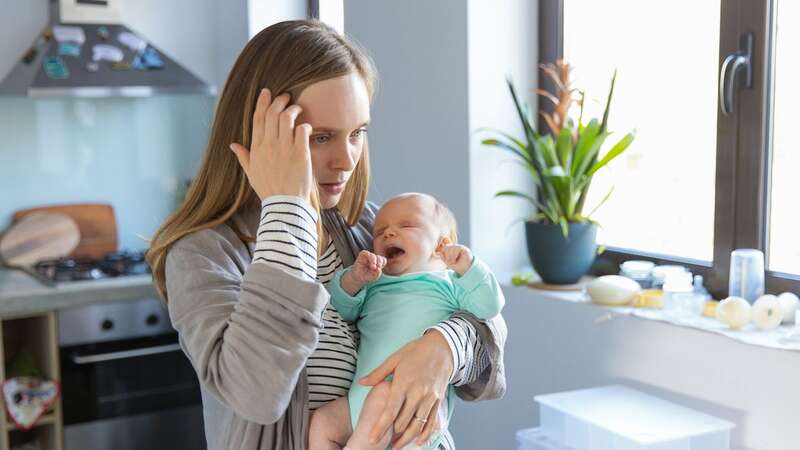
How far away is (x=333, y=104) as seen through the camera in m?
1.29

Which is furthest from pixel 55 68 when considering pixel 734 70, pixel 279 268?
pixel 279 268

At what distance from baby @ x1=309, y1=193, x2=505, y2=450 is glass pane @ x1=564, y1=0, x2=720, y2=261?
44.1 inches

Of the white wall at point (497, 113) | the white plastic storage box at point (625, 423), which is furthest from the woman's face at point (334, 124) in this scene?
the white wall at point (497, 113)

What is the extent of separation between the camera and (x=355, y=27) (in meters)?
3.35

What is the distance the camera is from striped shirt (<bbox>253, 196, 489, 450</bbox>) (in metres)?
1.19

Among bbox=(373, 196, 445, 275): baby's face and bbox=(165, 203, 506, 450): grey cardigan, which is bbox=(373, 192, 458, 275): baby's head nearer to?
bbox=(373, 196, 445, 275): baby's face

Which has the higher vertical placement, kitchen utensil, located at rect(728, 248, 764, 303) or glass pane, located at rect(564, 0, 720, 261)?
glass pane, located at rect(564, 0, 720, 261)

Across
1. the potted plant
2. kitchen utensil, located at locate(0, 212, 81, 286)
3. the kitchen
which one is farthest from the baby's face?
kitchen utensil, located at locate(0, 212, 81, 286)

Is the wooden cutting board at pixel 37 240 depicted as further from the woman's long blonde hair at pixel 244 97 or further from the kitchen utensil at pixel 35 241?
the woman's long blonde hair at pixel 244 97

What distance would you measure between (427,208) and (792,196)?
1.09 m

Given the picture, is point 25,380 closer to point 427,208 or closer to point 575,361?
point 575,361

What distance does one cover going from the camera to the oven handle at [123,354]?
10.9ft

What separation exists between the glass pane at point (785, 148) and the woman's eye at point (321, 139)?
4.54 feet

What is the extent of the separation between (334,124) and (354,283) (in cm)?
27
